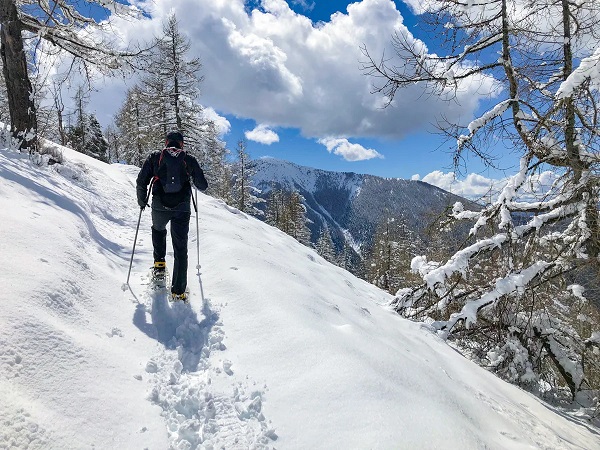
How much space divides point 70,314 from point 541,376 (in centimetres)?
864

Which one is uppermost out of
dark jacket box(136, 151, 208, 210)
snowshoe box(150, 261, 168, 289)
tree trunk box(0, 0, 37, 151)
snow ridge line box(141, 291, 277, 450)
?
tree trunk box(0, 0, 37, 151)

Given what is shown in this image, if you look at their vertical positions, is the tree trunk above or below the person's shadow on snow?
above

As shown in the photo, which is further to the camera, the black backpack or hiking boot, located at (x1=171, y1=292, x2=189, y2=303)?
the black backpack

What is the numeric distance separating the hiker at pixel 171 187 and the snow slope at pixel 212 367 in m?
0.78

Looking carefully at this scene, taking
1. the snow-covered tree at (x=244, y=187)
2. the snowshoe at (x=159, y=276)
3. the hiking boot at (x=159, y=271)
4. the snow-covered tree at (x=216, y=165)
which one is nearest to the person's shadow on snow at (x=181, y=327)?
the snowshoe at (x=159, y=276)

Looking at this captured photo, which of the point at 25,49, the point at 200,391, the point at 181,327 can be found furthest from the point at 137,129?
the point at 200,391

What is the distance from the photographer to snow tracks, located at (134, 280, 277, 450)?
2.82 m

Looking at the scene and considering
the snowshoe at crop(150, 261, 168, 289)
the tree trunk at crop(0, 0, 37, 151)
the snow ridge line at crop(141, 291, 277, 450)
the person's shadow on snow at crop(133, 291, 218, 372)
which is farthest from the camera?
the tree trunk at crop(0, 0, 37, 151)

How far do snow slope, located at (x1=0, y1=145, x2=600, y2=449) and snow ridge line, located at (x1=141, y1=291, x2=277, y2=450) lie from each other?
12 mm

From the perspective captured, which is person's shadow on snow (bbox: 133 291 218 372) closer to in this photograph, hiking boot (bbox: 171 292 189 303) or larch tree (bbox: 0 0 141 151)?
hiking boot (bbox: 171 292 189 303)

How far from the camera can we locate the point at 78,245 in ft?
17.2

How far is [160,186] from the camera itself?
5422mm

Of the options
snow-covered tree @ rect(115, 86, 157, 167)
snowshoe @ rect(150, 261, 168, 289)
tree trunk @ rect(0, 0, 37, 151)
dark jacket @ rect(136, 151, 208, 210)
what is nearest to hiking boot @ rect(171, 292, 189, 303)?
snowshoe @ rect(150, 261, 168, 289)

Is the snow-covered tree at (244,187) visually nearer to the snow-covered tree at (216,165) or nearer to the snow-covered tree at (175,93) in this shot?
the snow-covered tree at (216,165)
